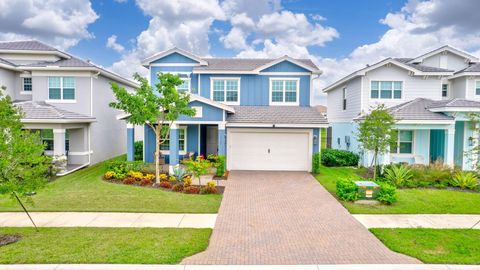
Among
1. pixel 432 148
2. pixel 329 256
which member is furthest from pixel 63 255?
pixel 432 148

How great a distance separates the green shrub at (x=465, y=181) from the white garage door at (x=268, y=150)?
7.17 metres

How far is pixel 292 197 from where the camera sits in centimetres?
1237

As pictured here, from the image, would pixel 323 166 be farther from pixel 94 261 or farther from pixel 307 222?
pixel 94 261

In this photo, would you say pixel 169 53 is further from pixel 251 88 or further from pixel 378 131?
pixel 378 131

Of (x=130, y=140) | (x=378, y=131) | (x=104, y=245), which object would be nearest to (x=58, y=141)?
(x=130, y=140)

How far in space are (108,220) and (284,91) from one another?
13589 mm

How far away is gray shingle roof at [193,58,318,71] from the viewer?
19766mm

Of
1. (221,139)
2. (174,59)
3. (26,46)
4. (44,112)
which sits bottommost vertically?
(221,139)

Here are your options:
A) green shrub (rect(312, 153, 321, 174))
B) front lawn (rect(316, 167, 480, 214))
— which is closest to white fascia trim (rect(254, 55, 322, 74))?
green shrub (rect(312, 153, 321, 174))

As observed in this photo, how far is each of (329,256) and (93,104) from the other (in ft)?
56.3

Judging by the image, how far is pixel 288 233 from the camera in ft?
27.3

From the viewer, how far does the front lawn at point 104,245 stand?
6.48 m

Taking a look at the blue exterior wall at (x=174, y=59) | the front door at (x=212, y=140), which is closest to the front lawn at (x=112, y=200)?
the front door at (x=212, y=140)

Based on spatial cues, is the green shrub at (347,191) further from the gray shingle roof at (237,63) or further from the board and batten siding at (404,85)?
the gray shingle roof at (237,63)
